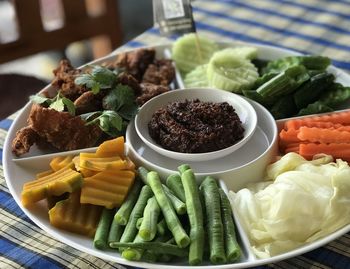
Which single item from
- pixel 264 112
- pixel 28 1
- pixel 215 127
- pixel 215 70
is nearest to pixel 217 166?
pixel 215 127

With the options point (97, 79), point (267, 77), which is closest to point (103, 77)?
point (97, 79)

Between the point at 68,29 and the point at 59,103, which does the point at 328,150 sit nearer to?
the point at 59,103

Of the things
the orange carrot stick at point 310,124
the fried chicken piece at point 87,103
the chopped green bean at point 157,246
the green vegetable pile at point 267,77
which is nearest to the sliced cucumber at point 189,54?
the green vegetable pile at point 267,77

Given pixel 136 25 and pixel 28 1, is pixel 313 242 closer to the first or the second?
pixel 28 1

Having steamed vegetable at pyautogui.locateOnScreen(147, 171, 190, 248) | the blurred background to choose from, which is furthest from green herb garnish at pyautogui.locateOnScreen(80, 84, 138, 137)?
the blurred background

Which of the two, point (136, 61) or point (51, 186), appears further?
point (136, 61)

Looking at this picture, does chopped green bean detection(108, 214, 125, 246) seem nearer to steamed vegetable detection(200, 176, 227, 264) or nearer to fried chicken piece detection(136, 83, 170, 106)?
steamed vegetable detection(200, 176, 227, 264)
